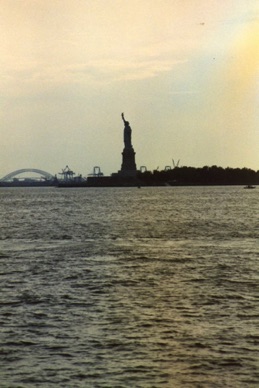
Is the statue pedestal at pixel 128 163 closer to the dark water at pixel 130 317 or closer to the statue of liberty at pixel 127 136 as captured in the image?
the statue of liberty at pixel 127 136

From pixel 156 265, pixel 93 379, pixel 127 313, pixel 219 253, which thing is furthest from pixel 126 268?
pixel 93 379

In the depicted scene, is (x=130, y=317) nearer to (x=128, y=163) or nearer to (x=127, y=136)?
(x=127, y=136)

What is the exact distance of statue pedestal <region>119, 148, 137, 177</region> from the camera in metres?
179

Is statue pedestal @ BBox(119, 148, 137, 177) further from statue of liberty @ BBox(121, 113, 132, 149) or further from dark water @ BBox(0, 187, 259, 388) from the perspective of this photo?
dark water @ BBox(0, 187, 259, 388)

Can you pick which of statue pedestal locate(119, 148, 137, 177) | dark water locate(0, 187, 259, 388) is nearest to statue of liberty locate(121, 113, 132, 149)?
statue pedestal locate(119, 148, 137, 177)

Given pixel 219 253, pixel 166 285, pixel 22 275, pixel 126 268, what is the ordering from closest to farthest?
pixel 166 285, pixel 22 275, pixel 126 268, pixel 219 253

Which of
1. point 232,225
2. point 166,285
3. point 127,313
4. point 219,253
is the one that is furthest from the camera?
point 232,225

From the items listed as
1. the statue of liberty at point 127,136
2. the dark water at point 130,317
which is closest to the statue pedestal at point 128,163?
the statue of liberty at point 127,136

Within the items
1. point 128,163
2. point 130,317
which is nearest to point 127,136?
point 128,163

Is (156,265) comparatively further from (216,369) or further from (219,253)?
(216,369)

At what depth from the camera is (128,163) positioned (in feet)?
606

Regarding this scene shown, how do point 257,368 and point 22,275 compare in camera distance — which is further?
point 22,275

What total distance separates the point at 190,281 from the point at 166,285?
106 cm

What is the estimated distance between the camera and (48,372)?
12.5 meters
